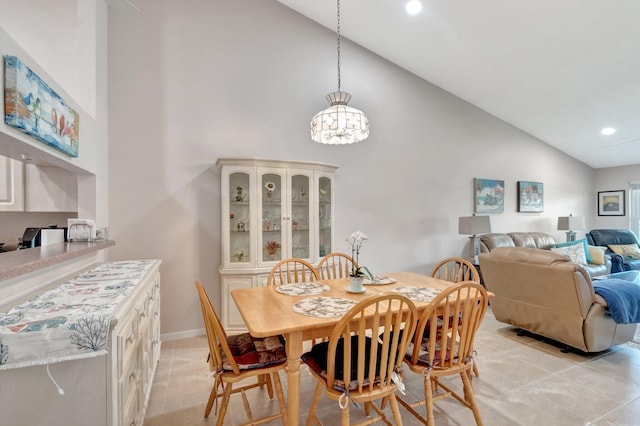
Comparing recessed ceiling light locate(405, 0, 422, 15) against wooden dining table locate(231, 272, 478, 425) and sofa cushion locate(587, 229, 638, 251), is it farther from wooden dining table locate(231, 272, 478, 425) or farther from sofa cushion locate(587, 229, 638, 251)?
sofa cushion locate(587, 229, 638, 251)

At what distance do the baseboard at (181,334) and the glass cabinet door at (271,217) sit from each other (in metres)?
1.08

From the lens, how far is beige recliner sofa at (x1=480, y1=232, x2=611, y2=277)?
4957mm

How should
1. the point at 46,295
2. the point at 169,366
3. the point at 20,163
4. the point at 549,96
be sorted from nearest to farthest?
the point at 46,295 < the point at 20,163 < the point at 169,366 < the point at 549,96

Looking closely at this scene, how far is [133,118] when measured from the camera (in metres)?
3.17

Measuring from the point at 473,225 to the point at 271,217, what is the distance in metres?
3.10

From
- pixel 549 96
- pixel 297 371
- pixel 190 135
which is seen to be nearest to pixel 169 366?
pixel 297 371

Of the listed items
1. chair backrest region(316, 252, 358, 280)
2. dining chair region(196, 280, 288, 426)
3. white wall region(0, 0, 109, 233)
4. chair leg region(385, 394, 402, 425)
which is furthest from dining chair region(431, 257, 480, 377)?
white wall region(0, 0, 109, 233)

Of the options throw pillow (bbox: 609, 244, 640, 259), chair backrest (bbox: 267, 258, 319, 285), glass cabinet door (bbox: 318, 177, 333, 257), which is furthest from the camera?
throw pillow (bbox: 609, 244, 640, 259)

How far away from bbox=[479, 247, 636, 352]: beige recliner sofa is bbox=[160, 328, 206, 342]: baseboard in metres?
3.24

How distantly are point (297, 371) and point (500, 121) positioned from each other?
5589 mm

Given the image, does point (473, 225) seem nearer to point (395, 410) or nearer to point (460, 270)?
point (460, 270)

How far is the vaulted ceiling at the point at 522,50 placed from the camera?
3.17 meters

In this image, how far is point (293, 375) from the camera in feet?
5.17

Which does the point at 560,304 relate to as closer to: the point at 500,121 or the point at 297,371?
the point at 297,371
